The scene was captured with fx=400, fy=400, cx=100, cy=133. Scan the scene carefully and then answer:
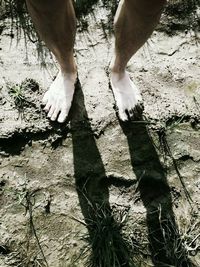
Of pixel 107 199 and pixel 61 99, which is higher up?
pixel 61 99

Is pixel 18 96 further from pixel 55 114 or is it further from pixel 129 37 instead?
pixel 129 37

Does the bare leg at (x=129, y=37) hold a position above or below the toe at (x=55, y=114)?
above

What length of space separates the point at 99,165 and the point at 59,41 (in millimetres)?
680

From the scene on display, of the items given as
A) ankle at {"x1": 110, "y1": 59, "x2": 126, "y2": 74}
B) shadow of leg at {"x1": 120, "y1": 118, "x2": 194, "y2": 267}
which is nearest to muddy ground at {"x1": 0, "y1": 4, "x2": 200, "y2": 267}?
shadow of leg at {"x1": 120, "y1": 118, "x2": 194, "y2": 267}

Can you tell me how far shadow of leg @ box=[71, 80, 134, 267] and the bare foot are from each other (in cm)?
6

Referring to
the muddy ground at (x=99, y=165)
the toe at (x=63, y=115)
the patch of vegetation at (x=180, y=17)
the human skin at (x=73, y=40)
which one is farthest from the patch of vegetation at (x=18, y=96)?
the patch of vegetation at (x=180, y=17)

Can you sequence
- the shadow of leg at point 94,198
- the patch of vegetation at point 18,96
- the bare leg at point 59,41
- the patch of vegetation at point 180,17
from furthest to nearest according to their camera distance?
the patch of vegetation at point 180,17 → the patch of vegetation at point 18,96 → the shadow of leg at point 94,198 → the bare leg at point 59,41

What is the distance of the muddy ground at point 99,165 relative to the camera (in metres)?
1.97

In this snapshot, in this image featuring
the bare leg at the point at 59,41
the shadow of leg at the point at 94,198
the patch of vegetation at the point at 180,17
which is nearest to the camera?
the bare leg at the point at 59,41

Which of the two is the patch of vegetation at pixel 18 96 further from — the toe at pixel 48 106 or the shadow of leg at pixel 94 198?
the shadow of leg at pixel 94 198

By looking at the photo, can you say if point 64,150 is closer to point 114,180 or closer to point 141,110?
point 114,180

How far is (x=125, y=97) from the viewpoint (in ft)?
7.22

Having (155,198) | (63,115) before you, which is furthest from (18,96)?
(155,198)

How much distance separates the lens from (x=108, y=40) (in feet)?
8.05
